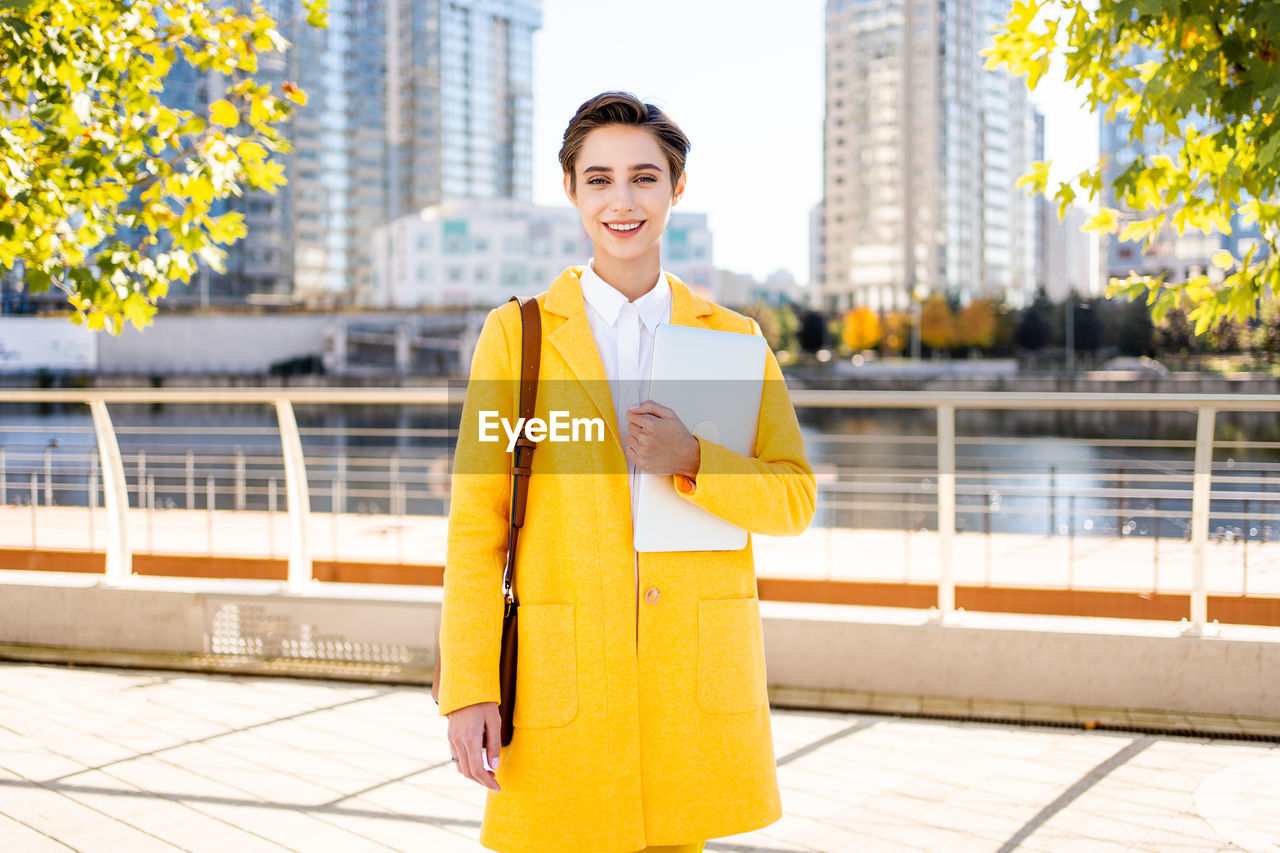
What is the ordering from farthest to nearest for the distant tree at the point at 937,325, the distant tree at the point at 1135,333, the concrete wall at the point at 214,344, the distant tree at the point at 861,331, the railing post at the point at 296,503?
the distant tree at the point at 861,331
the distant tree at the point at 937,325
the distant tree at the point at 1135,333
the concrete wall at the point at 214,344
the railing post at the point at 296,503

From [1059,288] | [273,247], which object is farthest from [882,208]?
[273,247]

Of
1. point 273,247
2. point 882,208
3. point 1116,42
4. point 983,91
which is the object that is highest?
point 983,91

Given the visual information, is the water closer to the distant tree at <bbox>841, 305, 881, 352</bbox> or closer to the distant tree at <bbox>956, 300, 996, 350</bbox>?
the distant tree at <bbox>956, 300, 996, 350</bbox>

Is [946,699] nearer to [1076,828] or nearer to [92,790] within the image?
[1076,828]

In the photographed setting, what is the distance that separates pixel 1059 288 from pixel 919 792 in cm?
12011

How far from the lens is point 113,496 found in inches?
168

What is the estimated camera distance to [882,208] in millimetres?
98688

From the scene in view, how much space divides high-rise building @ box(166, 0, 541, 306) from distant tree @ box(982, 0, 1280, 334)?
7645 cm

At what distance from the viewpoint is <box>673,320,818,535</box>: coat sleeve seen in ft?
4.47

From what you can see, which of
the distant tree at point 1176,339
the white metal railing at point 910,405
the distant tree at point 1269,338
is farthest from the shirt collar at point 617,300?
the distant tree at point 1176,339

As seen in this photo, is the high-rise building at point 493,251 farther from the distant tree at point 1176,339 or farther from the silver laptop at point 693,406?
the silver laptop at point 693,406

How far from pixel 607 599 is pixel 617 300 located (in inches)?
16.4

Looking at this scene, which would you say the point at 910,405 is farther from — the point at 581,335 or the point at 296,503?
the point at 581,335

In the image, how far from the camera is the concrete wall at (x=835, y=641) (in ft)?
11.3
